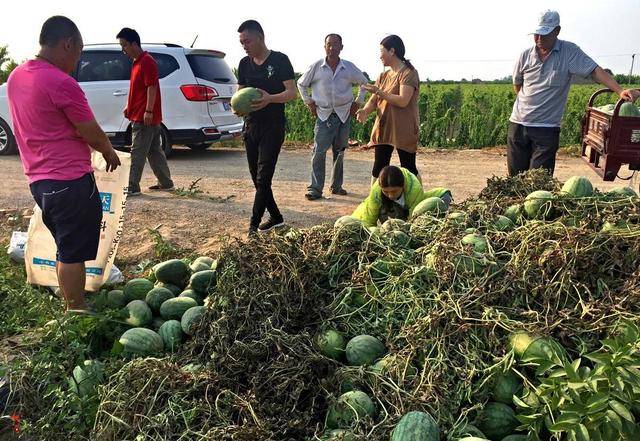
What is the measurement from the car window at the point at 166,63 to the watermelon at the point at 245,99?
614 cm

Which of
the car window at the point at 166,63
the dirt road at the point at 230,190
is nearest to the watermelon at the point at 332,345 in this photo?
the dirt road at the point at 230,190

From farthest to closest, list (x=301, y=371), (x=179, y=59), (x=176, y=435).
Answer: (x=179, y=59), (x=301, y=371), (x=176, y=435)

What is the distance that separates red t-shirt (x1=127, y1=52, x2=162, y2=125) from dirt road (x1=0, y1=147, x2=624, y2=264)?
4.18ft

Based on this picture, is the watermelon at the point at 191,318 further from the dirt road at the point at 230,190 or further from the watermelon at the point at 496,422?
the dirt road at the point at 230,190

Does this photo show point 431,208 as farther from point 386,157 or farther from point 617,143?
point 386,157

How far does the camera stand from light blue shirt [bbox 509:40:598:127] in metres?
5.51

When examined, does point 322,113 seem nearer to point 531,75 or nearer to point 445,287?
point 531,75

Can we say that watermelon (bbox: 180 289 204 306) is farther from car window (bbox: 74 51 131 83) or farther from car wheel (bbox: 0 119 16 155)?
car wheel (bbox: 0 119 16 155)

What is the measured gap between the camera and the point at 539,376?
2.71m

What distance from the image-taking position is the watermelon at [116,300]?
14.2ft

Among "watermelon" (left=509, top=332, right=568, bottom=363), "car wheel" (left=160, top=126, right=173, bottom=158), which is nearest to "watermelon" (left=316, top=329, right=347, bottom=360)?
"watermelon" (left=509, top=332, right=568, bottom=363)

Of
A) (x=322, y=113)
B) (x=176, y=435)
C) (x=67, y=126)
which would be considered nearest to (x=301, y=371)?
(x=176, y=435)

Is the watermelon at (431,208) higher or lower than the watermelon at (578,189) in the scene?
lower

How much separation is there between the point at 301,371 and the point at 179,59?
9702mm
